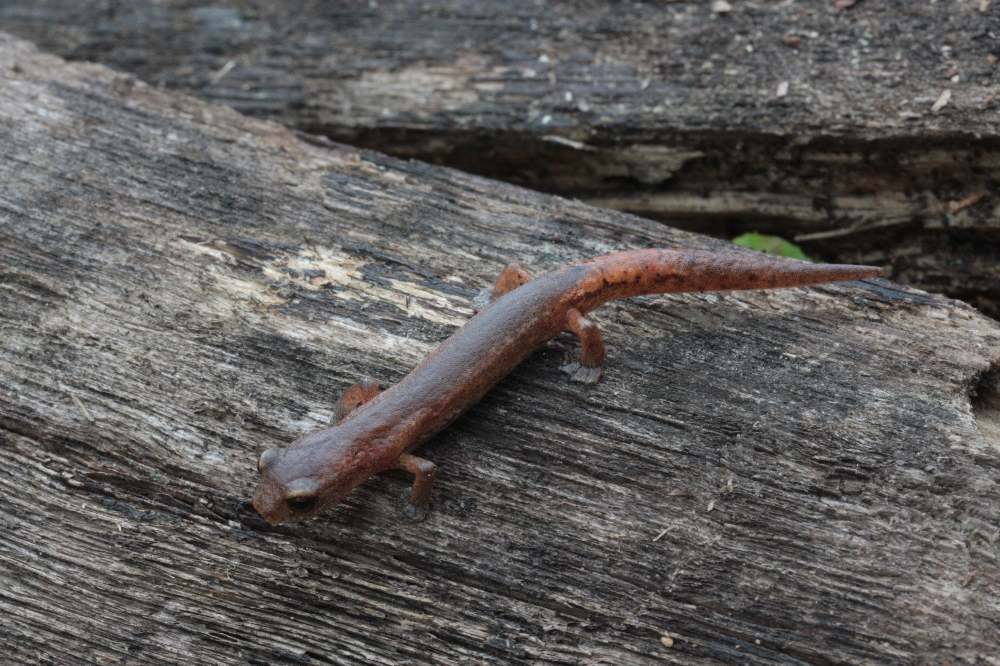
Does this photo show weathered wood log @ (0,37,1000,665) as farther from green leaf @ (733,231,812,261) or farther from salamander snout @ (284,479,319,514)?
green leaf @ (733,231,812,261)

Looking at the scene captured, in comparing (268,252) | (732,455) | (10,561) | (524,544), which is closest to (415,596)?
(524,544)

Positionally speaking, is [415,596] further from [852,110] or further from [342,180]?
[852,110]

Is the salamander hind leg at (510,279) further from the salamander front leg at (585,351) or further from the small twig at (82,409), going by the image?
the small twig at (82,409)

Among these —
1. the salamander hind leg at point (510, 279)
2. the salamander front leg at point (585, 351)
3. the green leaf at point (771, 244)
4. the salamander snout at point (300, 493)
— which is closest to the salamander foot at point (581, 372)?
the salamander front leg at point (585, 351)

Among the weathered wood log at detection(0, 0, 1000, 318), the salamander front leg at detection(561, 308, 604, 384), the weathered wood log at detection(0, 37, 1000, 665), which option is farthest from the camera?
the weathered wood log at detection(0, 0, 1000, 318)

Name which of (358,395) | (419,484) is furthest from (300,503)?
(358,395)

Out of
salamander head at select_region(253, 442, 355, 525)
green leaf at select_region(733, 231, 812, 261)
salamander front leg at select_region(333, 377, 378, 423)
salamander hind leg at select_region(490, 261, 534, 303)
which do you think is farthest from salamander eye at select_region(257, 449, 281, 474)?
green leaf at select_region(733, 231, 812, 261)

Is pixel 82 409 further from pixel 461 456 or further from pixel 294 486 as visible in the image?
pixel 461 456
